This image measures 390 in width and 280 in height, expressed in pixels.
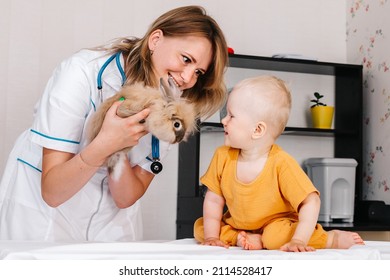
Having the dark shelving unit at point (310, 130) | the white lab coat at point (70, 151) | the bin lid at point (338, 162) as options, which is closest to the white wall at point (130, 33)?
the dark shelving unit at point (310, 130)

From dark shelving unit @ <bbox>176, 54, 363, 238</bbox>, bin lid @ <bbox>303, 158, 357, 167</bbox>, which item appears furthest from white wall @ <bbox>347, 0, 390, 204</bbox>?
bin lid @ <bbox>303, 158, 357, 167</bbox>

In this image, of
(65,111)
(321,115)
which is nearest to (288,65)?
(321,115)

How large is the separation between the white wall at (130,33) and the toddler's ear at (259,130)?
1.77 m

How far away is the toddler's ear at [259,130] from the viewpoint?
1276mm

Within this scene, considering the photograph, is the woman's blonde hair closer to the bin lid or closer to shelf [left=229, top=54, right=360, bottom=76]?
shelf [left=229, top=54, right=360, bottom=76]

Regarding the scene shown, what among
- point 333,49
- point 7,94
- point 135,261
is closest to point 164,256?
point 135,261

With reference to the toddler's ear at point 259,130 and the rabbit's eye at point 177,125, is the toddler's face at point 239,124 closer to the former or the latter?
the toddler's ear at point 259,130

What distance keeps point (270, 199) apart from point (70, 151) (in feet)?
1.67

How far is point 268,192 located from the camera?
1.23m

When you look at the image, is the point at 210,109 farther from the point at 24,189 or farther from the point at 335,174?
the point at 335,174

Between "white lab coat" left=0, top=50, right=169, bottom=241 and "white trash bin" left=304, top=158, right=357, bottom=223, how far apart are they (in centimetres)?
164

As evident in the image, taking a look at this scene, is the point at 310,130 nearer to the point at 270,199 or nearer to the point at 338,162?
the point at 338,162

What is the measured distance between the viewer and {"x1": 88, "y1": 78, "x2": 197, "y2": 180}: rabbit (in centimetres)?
116

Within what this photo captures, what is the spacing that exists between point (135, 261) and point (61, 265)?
0.12 meters
